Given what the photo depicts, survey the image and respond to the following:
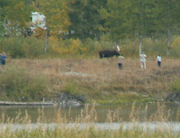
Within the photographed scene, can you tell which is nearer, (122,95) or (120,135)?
(120,135)

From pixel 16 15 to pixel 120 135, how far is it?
36.3m

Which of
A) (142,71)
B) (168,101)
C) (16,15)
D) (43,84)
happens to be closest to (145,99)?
(168,101)

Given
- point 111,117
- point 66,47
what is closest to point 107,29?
point 66,47

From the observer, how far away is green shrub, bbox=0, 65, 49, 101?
27.3 metres

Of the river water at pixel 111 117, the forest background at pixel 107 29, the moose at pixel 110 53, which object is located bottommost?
the river water at pixel 111 117

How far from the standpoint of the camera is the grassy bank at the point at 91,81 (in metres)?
27.6

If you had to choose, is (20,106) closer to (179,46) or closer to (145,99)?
(145,99)

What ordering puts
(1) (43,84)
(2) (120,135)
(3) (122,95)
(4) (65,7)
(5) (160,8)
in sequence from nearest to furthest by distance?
(2) (120,135) < (1) (43,84) < (3) (122,95) < (5) (160,8) < (4) (65,7)

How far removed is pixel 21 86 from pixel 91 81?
18.3ft

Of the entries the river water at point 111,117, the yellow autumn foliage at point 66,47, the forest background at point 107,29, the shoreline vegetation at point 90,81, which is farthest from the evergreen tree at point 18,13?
the river water at point 111,117

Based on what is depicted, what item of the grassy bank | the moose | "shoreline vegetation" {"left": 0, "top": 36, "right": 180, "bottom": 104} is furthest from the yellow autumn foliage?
the grassy bank

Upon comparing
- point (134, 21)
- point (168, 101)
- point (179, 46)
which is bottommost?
point (168, 101)

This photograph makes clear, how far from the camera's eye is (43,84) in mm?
27969

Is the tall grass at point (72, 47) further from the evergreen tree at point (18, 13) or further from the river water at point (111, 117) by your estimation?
the river water at point (111, 117)
